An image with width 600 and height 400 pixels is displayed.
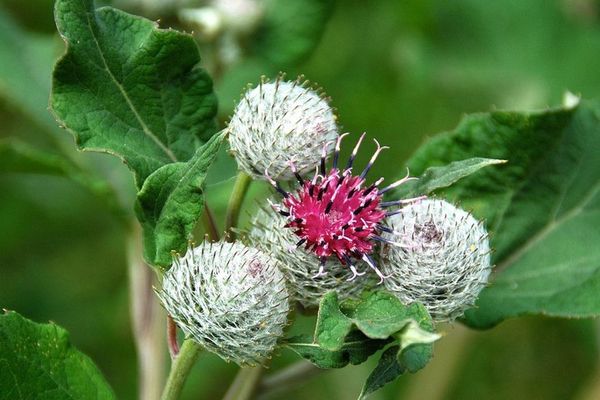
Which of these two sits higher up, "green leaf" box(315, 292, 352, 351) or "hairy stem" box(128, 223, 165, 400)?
"green leaf" box(315, 292, 352, 351)

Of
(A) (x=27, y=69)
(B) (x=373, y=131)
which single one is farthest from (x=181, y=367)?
(B) (x=373, y=131)

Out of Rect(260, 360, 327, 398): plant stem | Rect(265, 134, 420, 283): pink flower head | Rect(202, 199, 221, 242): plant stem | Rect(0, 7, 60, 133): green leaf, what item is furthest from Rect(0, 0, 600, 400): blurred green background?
Rect(265, 134, 420, 283): pink flower head

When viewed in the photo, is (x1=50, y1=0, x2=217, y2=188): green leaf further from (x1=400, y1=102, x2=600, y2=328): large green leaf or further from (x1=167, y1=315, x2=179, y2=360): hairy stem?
(x1=400, y1=102, x2=600, y2=328): large green leaf

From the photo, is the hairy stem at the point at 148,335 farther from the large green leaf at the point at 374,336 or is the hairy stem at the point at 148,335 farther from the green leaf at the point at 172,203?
the large green leaf at the point at 374,336

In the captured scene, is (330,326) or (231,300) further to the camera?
(231,300)

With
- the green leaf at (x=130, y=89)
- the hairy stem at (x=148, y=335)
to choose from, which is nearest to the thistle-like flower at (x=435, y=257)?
the green leaf at (x=130, y=89)

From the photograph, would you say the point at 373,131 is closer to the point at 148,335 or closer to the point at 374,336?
the point at 148,335
